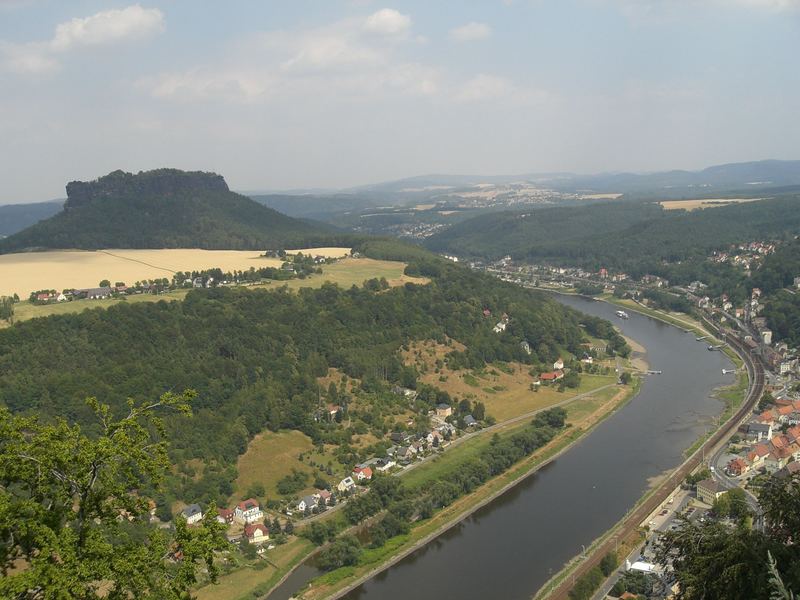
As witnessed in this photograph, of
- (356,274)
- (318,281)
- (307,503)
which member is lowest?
(307,503)

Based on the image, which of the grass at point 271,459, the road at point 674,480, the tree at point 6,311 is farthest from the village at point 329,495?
the tree at point 6,311

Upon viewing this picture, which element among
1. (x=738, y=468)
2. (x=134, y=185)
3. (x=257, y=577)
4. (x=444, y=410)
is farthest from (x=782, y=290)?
(x=134, y=185)

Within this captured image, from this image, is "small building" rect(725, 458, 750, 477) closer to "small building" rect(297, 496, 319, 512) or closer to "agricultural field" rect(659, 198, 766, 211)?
"small building" rect(297, 496, 319, 512)

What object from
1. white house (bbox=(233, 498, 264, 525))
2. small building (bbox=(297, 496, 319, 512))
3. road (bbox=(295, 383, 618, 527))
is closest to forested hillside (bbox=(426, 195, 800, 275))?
road (bbox=(295, 383, 618, 527))

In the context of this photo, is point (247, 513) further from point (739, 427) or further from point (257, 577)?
point (739, 427)

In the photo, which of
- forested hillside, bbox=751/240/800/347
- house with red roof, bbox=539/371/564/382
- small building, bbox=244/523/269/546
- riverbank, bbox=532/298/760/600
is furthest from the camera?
forested hillside, bbox=751/240/800/347

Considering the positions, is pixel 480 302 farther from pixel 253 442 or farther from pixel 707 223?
pixel 707 223

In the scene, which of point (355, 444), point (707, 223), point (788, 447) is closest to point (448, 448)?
point (355, 444)
